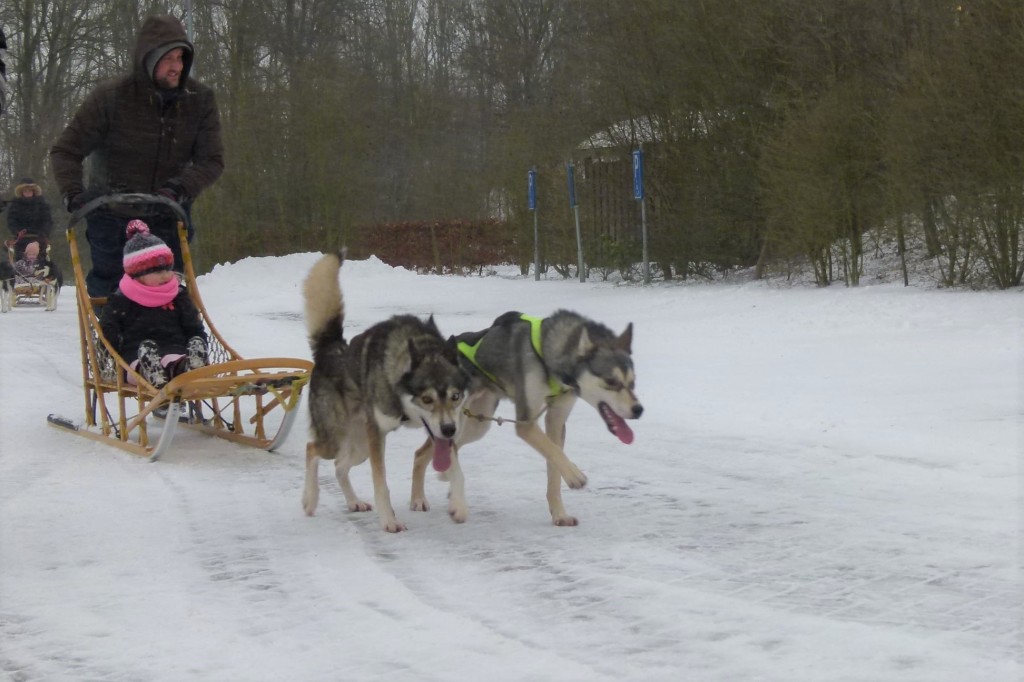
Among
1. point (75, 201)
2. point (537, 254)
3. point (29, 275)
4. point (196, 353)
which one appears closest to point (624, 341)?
point (196, 353)

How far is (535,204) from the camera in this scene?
21.5 meters

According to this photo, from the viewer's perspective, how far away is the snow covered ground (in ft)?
10.9

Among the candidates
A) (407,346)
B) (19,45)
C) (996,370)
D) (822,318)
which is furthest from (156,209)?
(19,45)

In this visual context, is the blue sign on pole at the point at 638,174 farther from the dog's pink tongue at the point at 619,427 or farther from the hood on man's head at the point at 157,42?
the dog's pink tongue at the point at 619,427

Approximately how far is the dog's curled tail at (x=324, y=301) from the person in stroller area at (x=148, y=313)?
162 centimetres

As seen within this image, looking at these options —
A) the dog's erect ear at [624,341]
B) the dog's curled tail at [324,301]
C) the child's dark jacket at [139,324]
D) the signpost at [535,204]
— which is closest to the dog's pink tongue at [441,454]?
the dog's erect ear at [624,341]

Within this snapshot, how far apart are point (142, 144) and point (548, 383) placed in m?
3.62

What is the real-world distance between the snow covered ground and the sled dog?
0.26m

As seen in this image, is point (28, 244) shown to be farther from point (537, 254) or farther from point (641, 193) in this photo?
point (641, 193)

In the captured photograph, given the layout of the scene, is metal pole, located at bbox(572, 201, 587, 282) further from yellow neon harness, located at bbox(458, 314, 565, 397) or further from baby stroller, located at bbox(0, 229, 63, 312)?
yellow neon harness, located at bbox(458, 314, 565, 397)

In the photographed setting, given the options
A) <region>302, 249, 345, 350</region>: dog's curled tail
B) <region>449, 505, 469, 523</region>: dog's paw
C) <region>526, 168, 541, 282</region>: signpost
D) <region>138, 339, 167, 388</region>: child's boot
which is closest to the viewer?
<region>449, 505, 469, 523</region>: dog's paw

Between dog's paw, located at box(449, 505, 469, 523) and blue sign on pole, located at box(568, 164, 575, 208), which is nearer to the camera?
dog's paw, located at box(449, 505, 469, 523)

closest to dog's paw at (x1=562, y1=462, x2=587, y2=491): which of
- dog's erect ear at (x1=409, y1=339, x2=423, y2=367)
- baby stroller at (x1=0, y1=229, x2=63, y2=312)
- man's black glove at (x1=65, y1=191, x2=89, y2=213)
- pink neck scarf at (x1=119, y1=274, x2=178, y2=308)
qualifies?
dog's erect ear at (x1=409, y1=339, x2=423, y2=367)

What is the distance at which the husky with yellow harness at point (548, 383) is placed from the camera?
4.71m
